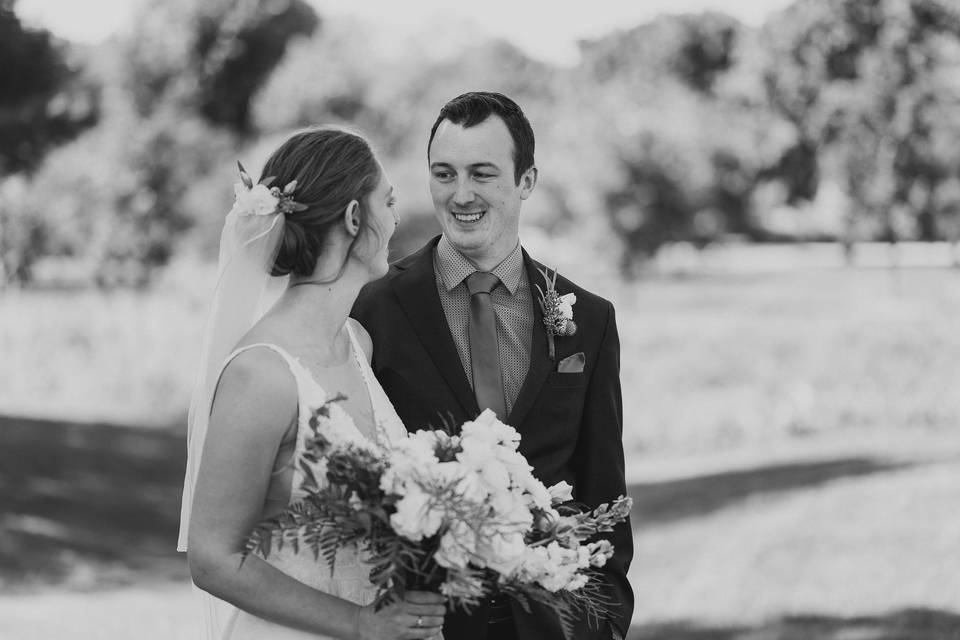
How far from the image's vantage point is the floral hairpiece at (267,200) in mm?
3084

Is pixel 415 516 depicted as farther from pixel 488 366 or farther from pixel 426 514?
pixel 488 366

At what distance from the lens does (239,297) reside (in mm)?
3328

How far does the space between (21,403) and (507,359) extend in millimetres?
18596

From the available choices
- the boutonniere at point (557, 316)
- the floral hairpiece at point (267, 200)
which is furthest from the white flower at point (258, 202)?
the boutonniere at point (557, 316)

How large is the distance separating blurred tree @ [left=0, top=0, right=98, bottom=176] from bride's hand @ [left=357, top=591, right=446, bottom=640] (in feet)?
34.5

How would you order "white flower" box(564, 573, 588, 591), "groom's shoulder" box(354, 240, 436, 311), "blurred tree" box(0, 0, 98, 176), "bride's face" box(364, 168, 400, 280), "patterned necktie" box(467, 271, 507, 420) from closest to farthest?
1. "white flower" box(564, 573, 588, 591)
2. "bride's face" box(364, 168, 400, 280)
3. "patterned necktie" box(467, 271, 507, 420)
4. "groom's shoulder" box(354, 240, 436, 311)
5. "blurred tree" box(0, 0, 98, 176)

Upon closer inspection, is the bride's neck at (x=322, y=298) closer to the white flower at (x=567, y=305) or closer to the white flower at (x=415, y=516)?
the white flower at (x=415, y=516)

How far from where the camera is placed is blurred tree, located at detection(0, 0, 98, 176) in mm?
13403

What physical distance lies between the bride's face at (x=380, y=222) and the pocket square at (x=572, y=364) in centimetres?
88

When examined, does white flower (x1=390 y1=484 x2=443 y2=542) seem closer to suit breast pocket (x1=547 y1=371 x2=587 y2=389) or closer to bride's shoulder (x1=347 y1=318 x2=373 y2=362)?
bride's shoulder (x1=347 y1=318 x2=373 y2=362)

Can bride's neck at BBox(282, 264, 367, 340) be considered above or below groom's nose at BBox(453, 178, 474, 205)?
below

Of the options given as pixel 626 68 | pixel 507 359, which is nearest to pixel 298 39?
pixel 626 68

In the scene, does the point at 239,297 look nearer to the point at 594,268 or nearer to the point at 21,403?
the point at 21,403

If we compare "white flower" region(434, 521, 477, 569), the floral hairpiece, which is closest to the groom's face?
the floral hairpiece
